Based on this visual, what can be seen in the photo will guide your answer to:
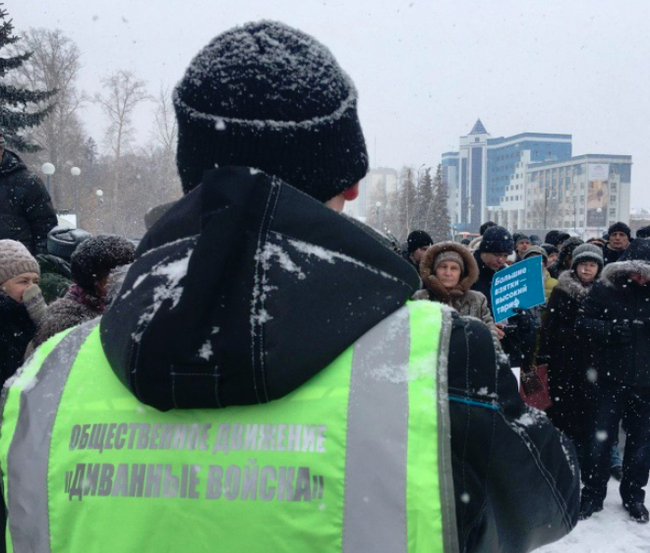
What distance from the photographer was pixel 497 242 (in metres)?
6.03

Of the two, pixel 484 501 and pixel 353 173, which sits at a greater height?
pixel 353 173

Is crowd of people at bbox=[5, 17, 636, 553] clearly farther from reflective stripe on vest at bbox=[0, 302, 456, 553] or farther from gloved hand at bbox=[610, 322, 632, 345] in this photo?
gloved hand at bbox=[610, 322, 632, 345]

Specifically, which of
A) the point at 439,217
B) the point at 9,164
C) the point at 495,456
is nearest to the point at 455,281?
the point at 9,164

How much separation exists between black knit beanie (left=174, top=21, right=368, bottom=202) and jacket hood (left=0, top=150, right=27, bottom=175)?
372cm

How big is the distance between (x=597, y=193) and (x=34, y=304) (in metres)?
106

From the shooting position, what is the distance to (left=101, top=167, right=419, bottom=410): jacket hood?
99 cm

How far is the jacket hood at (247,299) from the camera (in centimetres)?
99

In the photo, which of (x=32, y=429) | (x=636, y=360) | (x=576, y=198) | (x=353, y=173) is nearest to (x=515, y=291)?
(x=636, y=360)

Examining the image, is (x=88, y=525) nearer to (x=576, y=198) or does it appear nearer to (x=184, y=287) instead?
(x=184, y=287)

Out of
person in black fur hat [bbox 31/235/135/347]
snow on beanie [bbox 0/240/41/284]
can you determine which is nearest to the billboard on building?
snow on beanie [bbox 0/240/41/284]

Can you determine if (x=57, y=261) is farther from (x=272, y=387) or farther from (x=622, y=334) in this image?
(x=622, y=334)

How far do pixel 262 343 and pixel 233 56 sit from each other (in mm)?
479

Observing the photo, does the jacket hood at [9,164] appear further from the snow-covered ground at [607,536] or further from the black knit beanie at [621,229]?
the black knit beanie at [621,229]

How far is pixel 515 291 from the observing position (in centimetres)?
483
